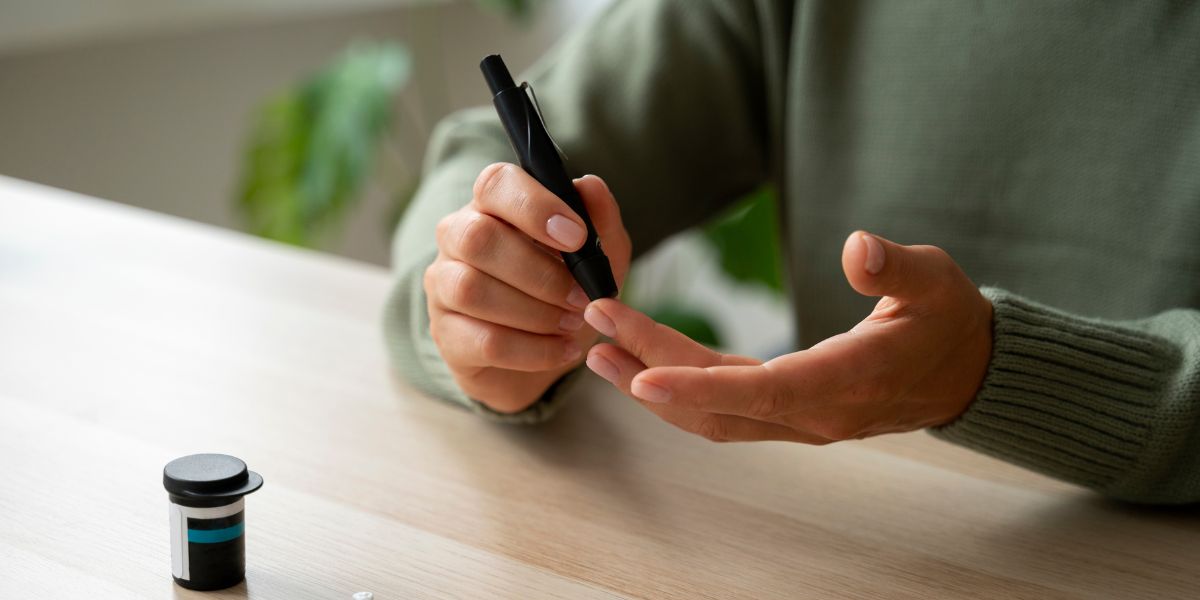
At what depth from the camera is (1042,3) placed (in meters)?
0.87

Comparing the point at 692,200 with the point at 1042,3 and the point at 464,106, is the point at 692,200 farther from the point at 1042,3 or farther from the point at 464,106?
the point at 464,106

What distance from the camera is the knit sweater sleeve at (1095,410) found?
604mm

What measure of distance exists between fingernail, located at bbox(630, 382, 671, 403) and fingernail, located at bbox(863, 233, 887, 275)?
107 millimetres

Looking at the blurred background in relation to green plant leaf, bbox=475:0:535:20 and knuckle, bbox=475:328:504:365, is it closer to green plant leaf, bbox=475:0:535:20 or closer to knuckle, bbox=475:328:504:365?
green plant leaf, bbox=475:0:535:20

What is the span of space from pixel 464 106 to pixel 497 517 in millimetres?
1983

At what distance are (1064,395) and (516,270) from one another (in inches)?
12.3

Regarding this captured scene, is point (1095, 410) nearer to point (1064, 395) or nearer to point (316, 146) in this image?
point (1064, 395)

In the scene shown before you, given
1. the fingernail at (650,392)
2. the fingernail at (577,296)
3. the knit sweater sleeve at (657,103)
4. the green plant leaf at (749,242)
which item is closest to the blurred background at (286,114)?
the green plant leaf at (749,242)

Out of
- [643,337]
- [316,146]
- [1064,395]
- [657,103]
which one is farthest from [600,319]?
[316,146]

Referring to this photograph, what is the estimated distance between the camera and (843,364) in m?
0.52

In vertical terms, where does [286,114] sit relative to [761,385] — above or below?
below

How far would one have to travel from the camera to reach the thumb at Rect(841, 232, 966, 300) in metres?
0.49

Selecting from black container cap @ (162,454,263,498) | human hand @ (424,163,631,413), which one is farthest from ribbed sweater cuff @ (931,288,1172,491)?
black container cap @ (162,454,263,498)

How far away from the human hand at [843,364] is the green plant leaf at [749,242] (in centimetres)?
132
